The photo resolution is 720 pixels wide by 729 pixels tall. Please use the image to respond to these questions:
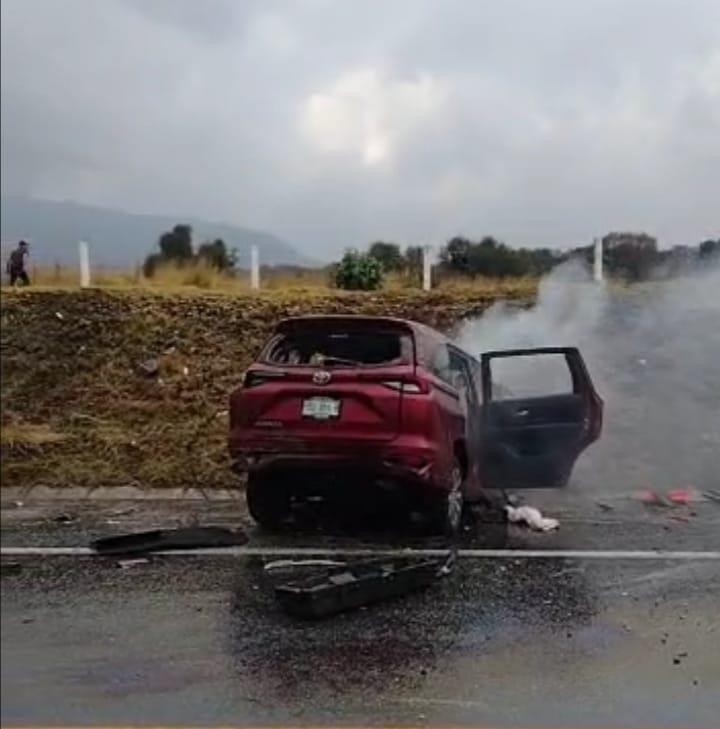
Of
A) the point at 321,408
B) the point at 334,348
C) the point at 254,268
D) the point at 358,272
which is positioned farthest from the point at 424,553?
the point at 254,268

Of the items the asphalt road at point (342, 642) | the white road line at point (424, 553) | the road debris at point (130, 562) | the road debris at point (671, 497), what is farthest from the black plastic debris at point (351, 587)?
the road debris at point (671, 497)

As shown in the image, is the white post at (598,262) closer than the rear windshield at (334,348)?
No

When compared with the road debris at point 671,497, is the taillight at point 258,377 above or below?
above

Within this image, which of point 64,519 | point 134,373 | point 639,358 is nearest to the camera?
point 134,373

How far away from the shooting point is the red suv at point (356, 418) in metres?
5.07

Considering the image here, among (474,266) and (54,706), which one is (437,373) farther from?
(54,706)

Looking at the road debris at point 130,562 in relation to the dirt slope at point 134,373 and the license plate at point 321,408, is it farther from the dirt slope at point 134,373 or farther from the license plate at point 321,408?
the license plate at point 321,408

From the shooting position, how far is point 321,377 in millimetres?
5176

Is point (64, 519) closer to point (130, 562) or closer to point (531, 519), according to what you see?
point (130, 562)

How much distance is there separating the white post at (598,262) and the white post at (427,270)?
92cm

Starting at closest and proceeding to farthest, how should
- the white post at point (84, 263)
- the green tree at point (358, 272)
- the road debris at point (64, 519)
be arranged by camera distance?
1. the white post at point (84, 263)
2. the road debris at point (64, 519)
3. the green tree at point (358, 272)

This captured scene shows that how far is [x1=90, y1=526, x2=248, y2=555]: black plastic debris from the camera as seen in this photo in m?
4.32

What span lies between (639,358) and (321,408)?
3.06 m

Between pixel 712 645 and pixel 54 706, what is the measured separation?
117 inches
